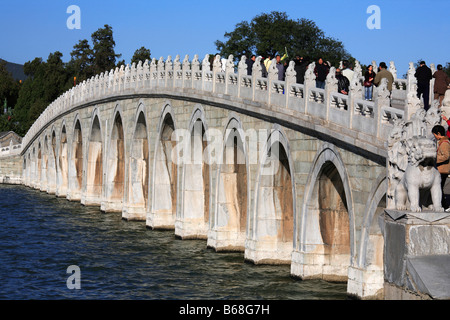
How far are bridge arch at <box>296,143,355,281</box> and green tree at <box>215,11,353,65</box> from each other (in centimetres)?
5935

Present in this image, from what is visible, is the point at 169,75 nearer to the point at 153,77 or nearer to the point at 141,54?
the point at 153,77

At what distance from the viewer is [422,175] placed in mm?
13609

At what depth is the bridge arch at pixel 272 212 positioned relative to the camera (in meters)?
24.0

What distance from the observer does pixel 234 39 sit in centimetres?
8312

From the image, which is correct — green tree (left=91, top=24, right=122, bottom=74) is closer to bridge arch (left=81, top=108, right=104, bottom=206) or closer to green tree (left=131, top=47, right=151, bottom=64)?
green tree (left=131, top=47, right=151, bottom=64)

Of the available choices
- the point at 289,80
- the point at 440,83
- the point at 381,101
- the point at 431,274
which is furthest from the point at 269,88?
the point at 431,274

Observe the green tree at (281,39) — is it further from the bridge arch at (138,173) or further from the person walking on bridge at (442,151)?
→ the person walking on bridge at (442,151)

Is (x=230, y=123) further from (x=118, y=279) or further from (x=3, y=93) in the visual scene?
(x=3, y=93)

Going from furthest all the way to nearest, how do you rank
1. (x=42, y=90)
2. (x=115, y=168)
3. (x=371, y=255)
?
(x=42, y=90) < (x=115, y=168) < (x=371, y=255)

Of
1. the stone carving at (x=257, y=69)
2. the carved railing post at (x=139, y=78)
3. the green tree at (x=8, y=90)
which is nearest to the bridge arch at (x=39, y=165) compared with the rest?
the carved railing post at (x=139, y=78)

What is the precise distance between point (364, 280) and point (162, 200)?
16910 mm

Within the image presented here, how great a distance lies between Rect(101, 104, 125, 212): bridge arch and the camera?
4059cm

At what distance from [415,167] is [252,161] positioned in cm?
1116
